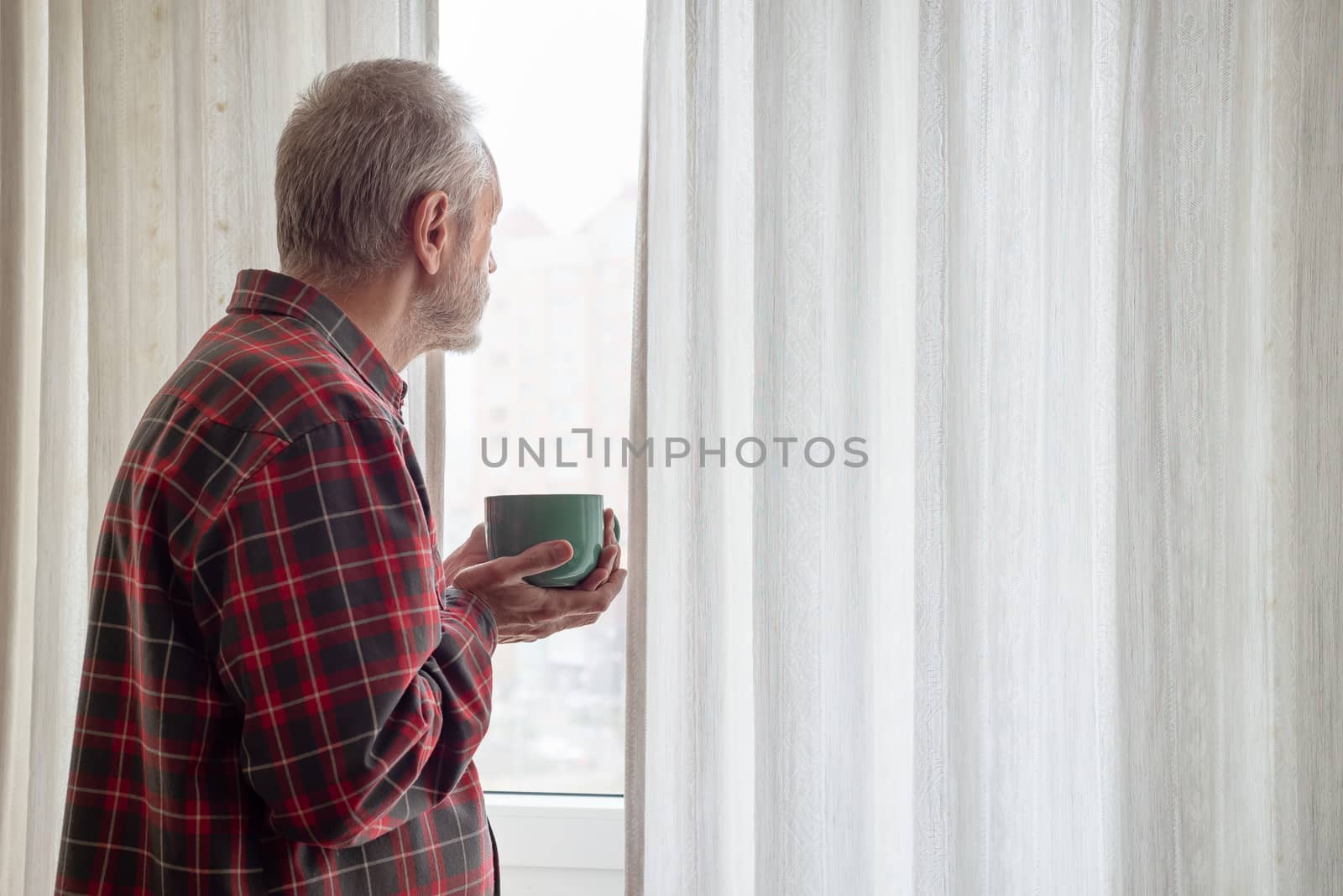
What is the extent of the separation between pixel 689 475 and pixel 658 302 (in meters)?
0.23

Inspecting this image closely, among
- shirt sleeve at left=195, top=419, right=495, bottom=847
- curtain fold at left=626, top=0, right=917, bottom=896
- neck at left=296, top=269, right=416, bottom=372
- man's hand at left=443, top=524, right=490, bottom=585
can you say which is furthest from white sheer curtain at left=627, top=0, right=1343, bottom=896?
shirt sleeve at left=195, top=419, right=495, bottom=847

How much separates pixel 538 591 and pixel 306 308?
0.91 ft

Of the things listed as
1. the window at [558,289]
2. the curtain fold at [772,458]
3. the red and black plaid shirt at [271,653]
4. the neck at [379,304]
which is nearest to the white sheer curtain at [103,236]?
the window at [558,289]

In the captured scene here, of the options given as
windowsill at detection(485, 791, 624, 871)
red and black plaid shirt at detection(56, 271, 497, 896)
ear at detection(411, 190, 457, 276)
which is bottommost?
windowsill at detection(485, 791, 624, 871)

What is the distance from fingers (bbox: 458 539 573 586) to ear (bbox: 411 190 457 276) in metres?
0.24

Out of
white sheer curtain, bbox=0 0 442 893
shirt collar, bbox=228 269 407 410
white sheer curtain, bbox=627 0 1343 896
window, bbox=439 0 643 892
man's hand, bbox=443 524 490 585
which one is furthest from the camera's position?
window, bbox=439 0 643 892

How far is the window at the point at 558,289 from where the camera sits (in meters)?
1.44

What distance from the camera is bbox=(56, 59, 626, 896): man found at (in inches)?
22.9

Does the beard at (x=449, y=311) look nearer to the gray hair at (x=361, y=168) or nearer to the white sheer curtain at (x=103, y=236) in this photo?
the gray hair at (x=361, y=168)

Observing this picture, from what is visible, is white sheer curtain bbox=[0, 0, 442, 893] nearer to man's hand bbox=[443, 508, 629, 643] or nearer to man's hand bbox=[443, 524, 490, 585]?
man's hand bbox=[443, 524, 490, 585]

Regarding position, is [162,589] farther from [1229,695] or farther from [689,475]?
[1229,695]

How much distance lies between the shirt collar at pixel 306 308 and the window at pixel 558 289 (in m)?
0.69

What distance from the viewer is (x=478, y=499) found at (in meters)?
1.43

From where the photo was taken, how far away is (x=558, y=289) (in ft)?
4.76
